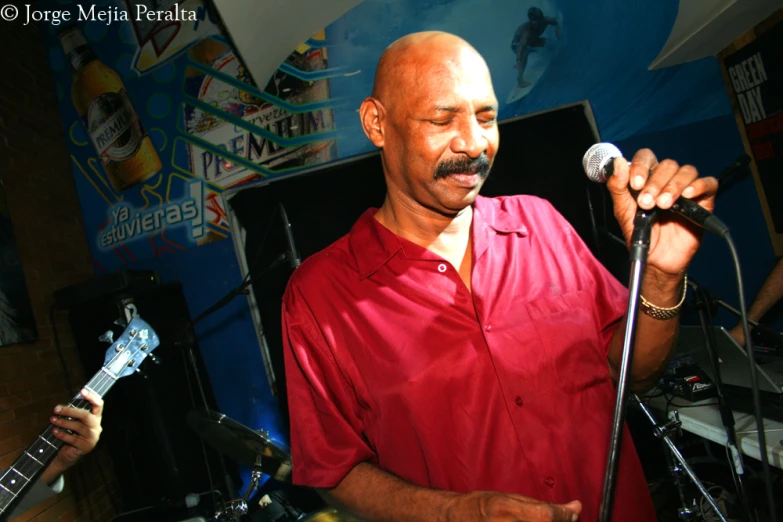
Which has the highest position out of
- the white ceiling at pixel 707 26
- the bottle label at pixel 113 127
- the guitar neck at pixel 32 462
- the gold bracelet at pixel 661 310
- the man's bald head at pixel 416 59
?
the bottle label at pixel 113 127

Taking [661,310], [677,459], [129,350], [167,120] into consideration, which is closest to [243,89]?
[167,120]

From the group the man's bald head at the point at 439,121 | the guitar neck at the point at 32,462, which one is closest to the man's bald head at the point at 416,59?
the man's bald head at the point at 439,121

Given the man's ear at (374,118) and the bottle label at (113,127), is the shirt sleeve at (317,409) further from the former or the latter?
the bottle label at (113,127)

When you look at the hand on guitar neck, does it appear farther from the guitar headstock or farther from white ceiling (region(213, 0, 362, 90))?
white ceiling (region(213, 0, 362, 90))

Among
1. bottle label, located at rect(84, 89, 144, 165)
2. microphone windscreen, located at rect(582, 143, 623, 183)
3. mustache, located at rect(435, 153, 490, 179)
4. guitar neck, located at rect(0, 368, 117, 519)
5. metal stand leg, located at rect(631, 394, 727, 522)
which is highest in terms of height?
bottle label, located at rect(84, 89, 144, 165)

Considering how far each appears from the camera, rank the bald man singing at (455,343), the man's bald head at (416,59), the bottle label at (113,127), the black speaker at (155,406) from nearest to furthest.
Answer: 1. the bald man singing at (455,343)
2. the man's bald head at (416,59)
3. the black speaker at (155,406)
4. the bottle label at (113,127)

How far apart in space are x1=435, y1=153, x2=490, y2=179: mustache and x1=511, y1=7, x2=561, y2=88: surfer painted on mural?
263cm

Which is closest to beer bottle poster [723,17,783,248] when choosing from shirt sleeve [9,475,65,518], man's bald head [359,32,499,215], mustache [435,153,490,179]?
man's bald head [359,32,499,215]

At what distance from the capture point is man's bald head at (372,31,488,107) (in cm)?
135

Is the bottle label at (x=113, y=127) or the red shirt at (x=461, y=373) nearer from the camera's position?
the red shirt at (x=461, y=373)

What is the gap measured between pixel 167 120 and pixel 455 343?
3890 mm

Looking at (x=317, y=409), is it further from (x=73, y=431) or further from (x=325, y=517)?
(x=73, y=431)

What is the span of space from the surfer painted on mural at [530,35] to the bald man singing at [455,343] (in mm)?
2437

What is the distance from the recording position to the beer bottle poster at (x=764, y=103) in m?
3.20
